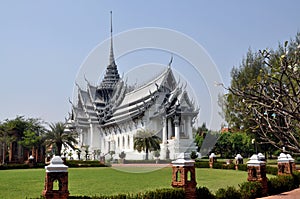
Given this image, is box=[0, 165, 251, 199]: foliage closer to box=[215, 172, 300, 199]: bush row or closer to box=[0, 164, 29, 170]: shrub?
box=[215, 172, 300, 199]: bush row

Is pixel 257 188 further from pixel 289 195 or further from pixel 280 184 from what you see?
pixel 280 184

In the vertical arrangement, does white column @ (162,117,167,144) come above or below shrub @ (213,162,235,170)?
above

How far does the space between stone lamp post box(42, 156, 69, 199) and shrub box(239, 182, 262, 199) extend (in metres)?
5.31

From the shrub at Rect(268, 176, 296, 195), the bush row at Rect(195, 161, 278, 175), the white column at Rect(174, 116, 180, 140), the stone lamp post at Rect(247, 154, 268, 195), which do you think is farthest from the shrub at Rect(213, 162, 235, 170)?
the white column at Rect(174, 116, 180, 140)

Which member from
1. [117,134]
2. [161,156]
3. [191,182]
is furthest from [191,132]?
[191,182]

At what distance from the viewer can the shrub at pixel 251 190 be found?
34.1 ft

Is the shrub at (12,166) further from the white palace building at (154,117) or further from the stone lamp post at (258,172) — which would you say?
the stone lamp post at (258,172)

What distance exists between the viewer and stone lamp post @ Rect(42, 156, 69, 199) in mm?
7367

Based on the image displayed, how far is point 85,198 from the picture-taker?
7992 mm

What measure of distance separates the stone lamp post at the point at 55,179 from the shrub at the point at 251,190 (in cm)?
531

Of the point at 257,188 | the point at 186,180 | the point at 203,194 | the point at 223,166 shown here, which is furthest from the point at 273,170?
the point at 186,180

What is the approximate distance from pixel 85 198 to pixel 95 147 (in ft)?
148

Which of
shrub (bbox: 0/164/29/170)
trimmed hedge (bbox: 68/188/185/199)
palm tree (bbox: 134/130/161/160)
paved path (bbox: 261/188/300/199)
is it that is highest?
palm tree (bbox: 134/130/161/160)

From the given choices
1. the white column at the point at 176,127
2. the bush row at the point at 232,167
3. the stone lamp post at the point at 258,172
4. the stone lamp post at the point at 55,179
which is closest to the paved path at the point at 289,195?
the stone lamp post at the point at 258,172
